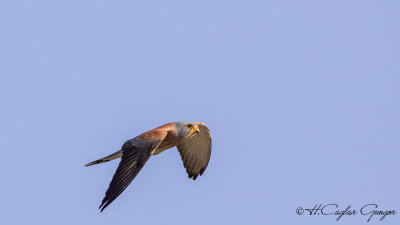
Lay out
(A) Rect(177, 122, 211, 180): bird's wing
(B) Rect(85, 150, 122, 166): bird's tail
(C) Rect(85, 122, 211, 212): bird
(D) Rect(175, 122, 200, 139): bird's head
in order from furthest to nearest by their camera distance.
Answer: (A) Rect(177, 122, 211, 180): bird's wing
(D) Rect(175, 122, 200, 139): bird's head
(B) Rect(85, 150, 122, 166): bird's tail
(C) Rect(85, 122, 211, 212): bird

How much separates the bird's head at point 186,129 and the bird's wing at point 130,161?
67 cm

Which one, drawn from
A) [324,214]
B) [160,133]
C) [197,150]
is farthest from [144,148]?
[324,214]

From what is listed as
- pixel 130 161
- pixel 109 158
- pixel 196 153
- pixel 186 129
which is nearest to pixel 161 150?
pixel 186 129

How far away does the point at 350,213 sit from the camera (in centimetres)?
1920

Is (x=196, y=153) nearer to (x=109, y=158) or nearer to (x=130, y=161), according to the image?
(x=109, y=158)

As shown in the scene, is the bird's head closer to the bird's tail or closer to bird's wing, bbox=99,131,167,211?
bird's wing, bbox=99,131,167,211

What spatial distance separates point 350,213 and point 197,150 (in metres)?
4.10

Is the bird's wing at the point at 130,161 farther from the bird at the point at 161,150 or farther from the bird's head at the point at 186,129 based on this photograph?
the bird's head at the point at 186,129

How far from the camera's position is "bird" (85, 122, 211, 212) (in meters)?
16.3

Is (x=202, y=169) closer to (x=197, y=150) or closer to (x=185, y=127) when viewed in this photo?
(x=197, y=150)

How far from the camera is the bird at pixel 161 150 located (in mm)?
16295

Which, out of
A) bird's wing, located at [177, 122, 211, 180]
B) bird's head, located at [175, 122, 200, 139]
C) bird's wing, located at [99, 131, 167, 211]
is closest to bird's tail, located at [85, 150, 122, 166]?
bird's wing, located at [99, 131, 167, 211]

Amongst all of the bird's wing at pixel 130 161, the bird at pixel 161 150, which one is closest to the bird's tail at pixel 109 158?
the bird at pixel 161 150

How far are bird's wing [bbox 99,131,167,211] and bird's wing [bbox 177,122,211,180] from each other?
2.30 m
